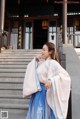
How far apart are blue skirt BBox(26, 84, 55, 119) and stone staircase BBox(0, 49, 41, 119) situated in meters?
2.11

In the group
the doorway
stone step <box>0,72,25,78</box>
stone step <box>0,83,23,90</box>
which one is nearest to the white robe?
stone step <box>0,83,23,90</box>

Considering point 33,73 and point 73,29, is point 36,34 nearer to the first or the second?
point 73,29

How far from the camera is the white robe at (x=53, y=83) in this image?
4.55m

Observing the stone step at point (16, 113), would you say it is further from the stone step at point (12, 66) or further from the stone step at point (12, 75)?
the stone step at point (12, 66)

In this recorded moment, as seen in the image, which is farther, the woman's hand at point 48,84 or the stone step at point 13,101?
the stone step at point 13,101

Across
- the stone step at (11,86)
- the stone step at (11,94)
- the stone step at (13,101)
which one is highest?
the stone step at (11,86)

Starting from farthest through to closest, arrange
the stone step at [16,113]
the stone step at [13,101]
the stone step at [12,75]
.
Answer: the stone step at [12,75]
the stone step at [13,101]
the stone step at [16,113]

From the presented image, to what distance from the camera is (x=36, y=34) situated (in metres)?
22.7

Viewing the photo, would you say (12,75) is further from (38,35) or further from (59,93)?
(38,35)

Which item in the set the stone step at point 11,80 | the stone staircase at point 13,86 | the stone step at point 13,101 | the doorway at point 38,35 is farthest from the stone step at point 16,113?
the doorway at point 38,35

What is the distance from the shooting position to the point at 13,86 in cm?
830

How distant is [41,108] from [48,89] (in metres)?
0.28

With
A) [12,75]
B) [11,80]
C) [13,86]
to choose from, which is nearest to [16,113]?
[13,86]

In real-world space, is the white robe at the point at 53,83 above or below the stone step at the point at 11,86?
above
